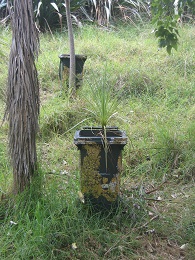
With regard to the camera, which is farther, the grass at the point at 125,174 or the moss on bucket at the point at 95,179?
the moss on bucket at the point at 95,179

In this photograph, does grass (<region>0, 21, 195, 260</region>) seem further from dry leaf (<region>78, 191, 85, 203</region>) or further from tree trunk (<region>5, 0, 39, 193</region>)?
tree trunk (<region>5, 0, 39, 193</region>)

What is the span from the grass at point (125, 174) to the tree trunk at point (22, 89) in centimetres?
20

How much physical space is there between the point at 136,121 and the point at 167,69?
4.81 feet

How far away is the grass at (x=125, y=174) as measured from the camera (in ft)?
8.23

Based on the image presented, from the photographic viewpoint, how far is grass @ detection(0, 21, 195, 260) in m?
2.51

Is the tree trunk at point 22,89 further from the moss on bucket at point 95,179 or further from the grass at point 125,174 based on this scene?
the moss on bucket at point 95,179

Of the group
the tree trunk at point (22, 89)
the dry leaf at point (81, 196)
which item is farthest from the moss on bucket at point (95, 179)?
the tree trunk at point (22, 89)

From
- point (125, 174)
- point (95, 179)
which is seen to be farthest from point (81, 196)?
point (125, 174)

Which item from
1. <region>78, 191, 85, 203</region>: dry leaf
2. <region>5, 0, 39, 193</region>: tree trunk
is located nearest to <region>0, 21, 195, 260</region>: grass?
<region>78, 191, 85, 203</region>: dry leaf

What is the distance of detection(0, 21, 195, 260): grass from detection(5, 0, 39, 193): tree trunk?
0.20 m

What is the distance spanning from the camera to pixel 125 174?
3.49 metres

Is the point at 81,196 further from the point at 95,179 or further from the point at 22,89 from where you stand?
the point at 22,89

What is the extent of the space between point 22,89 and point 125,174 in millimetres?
1374

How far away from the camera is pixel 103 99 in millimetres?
2908
